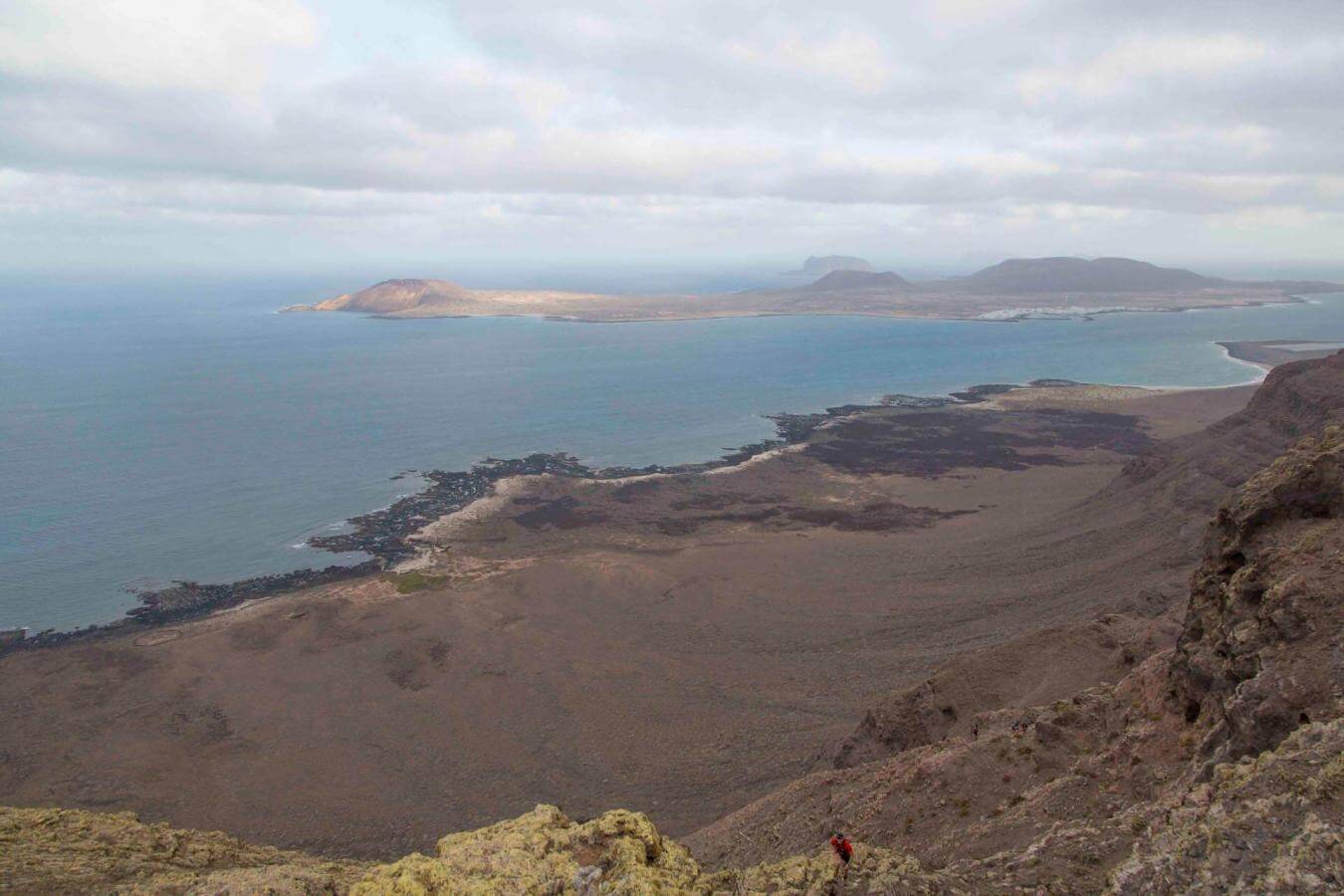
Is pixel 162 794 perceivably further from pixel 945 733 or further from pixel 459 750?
pixel 945 733

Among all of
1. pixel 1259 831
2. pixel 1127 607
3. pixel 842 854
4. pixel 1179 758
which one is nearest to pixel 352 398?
pixel 1127 607

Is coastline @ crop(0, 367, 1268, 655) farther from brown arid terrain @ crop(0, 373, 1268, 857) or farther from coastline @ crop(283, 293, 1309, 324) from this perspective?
coastline @ crop(283, 293, 1309, 324)

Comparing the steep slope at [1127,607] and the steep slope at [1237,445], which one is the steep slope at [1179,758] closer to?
the steep slope at [1127,607]

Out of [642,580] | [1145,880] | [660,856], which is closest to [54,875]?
[660,856]

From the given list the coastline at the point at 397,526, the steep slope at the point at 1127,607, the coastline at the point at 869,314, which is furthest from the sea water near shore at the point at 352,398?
the steep slope at the point at 1127,607

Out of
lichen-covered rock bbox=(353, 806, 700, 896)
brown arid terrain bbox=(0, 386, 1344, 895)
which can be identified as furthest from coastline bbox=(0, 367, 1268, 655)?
lichen-covered rock bbox=(353, 806, 700, 896)
